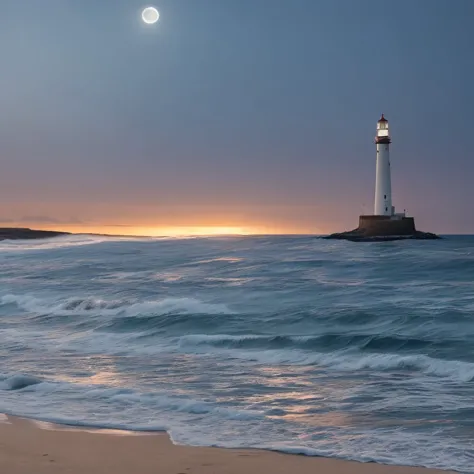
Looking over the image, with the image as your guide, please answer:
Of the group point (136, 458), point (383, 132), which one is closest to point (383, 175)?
point (383, 132)

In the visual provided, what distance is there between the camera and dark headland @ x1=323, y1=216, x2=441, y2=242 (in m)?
61.6

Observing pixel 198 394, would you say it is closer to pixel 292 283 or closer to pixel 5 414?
pixel 5 414

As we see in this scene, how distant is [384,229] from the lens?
Result: 6172 cm

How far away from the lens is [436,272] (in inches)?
1143

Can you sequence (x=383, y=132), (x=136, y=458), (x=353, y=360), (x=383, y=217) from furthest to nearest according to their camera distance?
(x=383, y=217) < (x=383, y=132) < (x=353, y=360) < (x=136, y=458)

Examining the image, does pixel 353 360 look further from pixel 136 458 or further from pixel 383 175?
pixel 383 175

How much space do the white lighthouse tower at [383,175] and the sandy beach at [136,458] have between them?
5228 cm

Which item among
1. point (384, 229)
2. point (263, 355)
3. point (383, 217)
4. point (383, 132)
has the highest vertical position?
point (383, 132)

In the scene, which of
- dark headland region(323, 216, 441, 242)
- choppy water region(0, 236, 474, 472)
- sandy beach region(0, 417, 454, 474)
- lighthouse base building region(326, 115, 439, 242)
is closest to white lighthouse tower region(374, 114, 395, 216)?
lighthouse base building region(326, 115, 439, 242)

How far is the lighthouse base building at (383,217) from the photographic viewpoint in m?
57.9

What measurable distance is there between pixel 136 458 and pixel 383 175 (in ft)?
178

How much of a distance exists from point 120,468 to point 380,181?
54897 mm

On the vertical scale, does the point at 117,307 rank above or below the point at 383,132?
below

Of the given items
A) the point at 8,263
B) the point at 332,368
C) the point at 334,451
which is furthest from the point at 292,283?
the point at 8,263
